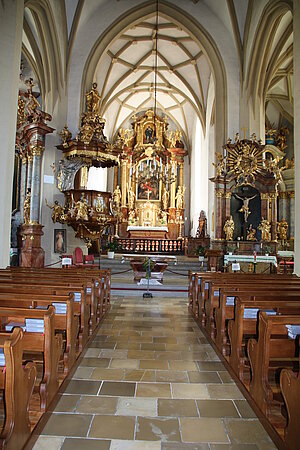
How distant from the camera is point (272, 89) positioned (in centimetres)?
1858

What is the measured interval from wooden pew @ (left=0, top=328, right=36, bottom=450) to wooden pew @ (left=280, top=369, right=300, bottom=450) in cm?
162

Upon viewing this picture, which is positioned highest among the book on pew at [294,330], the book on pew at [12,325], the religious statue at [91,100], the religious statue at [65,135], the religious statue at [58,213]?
the religious statue at [91,100]

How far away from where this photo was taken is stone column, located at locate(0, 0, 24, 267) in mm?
6699

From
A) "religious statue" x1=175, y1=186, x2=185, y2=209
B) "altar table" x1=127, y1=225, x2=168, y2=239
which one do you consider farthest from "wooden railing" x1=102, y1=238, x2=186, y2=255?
"religious statue" x1=175, y1=186, x2=185, y2=209

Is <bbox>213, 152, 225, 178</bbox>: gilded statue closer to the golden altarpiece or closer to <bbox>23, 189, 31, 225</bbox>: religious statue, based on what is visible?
the golden altarpiece

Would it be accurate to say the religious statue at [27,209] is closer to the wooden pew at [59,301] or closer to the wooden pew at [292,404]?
the wooden pew at [59,301]

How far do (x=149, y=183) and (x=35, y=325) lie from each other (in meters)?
19.9

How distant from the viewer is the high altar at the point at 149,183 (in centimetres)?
2256

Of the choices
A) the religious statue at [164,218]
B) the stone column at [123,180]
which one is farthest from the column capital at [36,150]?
the religious statue at [164,218]

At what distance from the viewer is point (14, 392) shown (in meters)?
1.92

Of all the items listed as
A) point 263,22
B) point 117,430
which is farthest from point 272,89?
point 117,430

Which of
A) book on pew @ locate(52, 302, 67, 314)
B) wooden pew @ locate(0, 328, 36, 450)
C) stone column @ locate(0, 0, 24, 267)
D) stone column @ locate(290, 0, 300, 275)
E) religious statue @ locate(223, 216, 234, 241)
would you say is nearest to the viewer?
wooden pew @ locate(0, 328, 36, 450)

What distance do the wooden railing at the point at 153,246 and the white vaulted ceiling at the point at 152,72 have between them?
24.4ft

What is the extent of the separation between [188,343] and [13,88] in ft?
19.9
